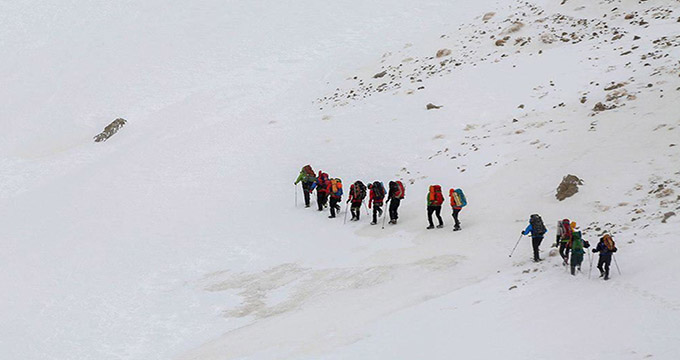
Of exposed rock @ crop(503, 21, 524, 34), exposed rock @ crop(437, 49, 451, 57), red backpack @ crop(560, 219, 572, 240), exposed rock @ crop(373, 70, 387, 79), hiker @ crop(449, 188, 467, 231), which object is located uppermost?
exposed rock @ crop(503, 21, 524, 34)

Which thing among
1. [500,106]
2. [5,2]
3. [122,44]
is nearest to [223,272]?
[500,106]

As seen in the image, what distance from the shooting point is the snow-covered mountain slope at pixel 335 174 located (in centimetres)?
1378

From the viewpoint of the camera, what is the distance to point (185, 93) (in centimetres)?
3906

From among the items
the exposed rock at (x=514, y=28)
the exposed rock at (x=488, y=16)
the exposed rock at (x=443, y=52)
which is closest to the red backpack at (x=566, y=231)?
the exposed rock at (x=514, y=28)

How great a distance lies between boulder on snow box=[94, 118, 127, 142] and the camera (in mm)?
35969

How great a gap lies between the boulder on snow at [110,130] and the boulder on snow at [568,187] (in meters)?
25.1

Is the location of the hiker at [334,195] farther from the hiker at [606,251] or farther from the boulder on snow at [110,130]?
the boulder on snow at [110,130]

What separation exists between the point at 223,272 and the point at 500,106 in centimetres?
1395

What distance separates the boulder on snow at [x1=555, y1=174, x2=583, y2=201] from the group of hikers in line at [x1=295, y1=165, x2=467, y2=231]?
2653 mm

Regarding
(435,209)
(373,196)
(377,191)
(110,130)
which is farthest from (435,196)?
(110,130)

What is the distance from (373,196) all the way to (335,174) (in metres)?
5.99

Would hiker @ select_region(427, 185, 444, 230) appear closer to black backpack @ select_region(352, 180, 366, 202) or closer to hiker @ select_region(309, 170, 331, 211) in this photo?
black backpack @ select_region(352, 180, 366, 202)

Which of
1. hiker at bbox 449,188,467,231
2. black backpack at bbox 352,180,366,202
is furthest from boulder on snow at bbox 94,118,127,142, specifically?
hiker at bbox 449,188,467,231

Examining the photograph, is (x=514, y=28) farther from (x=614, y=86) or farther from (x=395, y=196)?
(x=395, y=196)
